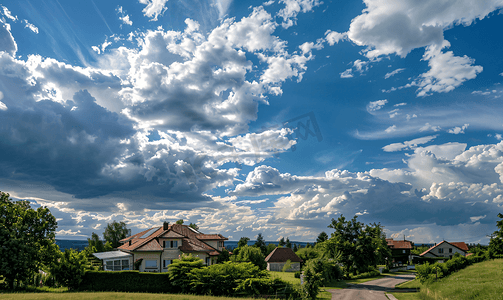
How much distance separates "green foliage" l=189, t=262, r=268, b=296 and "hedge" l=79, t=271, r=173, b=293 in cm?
387

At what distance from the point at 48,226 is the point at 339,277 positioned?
4742 centimetres

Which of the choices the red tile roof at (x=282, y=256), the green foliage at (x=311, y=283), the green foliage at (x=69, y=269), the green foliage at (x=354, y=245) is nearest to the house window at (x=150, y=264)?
the green foliage at (x=69, y=269)

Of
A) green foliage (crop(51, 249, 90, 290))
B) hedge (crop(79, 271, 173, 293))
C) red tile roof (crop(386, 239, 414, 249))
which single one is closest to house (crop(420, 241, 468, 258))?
red tile roof (crop(386, 239, 414, 249))

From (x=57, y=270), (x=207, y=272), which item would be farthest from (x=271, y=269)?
(x=57, y=270)

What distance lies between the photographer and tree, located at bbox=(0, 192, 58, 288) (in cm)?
3102

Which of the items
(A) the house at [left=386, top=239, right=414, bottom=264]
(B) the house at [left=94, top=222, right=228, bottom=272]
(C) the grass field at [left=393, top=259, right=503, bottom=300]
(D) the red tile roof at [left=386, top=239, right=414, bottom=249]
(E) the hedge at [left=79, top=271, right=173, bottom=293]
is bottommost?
(A) the house at [left=386, top=239, right=414, bottom=264]

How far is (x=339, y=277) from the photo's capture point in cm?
5672

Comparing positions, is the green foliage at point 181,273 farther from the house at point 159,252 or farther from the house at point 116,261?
the house at point 116,261

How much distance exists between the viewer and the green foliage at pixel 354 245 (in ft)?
202

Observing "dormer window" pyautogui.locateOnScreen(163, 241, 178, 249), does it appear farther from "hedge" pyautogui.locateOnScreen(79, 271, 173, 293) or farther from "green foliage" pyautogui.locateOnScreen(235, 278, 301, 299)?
"green foliage" pyautogui.locateOnScreen(235, 278, 301, 299)

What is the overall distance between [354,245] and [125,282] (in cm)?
4484

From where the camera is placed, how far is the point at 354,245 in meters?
62.3

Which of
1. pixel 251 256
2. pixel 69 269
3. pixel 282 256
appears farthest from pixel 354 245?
pixel 69 269

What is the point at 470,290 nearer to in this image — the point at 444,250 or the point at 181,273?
the point at 181,273
